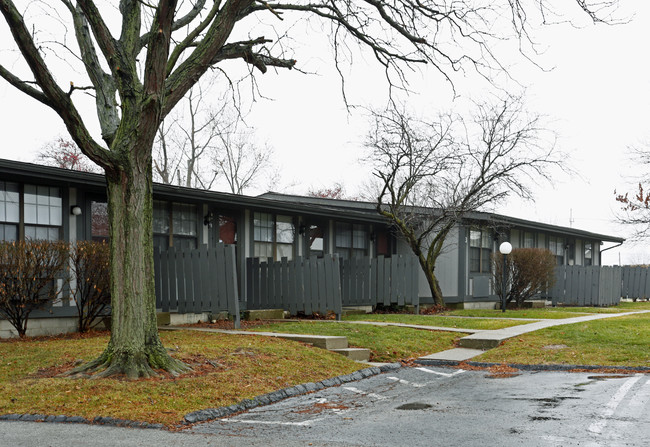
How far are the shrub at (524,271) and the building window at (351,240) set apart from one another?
16.4ft

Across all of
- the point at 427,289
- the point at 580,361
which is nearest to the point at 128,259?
the point at 580,361

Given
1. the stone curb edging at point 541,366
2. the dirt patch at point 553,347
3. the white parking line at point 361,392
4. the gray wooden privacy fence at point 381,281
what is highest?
the gray wooden privacy fence at point 381,281

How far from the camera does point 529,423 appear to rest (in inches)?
277

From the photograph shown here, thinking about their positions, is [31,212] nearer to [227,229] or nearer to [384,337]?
[227,229]

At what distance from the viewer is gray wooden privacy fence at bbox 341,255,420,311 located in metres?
20.2

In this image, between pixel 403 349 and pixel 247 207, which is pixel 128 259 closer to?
pixel 403 349

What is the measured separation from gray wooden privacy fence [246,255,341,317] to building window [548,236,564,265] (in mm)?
17243

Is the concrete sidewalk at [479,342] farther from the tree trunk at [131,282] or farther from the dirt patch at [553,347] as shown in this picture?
the tree trunk at [131,282]

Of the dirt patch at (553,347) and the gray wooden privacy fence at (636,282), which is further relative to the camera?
the gray wooden privacy fence at (636,282)

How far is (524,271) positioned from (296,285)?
9.86 metres

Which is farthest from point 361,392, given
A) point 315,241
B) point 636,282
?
point 636,282

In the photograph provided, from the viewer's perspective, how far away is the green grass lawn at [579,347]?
11.7 metres

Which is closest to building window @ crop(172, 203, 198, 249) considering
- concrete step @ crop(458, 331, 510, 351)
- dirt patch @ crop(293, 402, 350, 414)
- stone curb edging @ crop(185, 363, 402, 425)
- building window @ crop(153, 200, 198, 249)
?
building window @ crop(153, 200, 198, 249)

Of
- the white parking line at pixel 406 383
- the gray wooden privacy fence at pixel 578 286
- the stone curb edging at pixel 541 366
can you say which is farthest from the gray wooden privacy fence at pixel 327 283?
the gray wooden privacy fence at pixel 578 286
